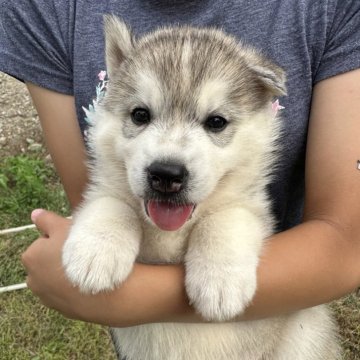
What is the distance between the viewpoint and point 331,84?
7.24 feet

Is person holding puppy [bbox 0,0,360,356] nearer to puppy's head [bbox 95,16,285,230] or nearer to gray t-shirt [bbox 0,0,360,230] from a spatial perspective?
gray t-shirt [bbox 0,0,360,230]

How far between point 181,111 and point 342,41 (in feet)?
2.31

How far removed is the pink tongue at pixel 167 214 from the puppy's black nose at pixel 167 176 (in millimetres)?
94

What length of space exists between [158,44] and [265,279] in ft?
3.36

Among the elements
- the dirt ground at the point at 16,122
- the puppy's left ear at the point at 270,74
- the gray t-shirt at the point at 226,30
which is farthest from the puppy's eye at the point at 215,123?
the dirt ground at the point at 16,122

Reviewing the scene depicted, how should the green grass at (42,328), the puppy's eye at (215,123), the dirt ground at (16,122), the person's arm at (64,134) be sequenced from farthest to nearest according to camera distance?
the dirt ground at (16,122)
the green grass at (42,328)
the person's arm at (64,134)
the puppy's eye at (215,123)

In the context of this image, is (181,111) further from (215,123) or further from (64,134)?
(64,134)

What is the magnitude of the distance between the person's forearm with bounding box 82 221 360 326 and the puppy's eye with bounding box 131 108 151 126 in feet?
1.81

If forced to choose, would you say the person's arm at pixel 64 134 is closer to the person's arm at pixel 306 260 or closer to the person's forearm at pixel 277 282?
the person's arm at pixel 306 260

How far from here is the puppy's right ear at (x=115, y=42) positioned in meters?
2.23

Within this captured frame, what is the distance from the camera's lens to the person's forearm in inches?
78.8

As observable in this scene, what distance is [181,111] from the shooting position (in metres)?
2.09

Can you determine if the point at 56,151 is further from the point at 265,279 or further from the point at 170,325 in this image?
the point at 265,279

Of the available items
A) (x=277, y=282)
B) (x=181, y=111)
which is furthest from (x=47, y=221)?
(x=277, y=282)
